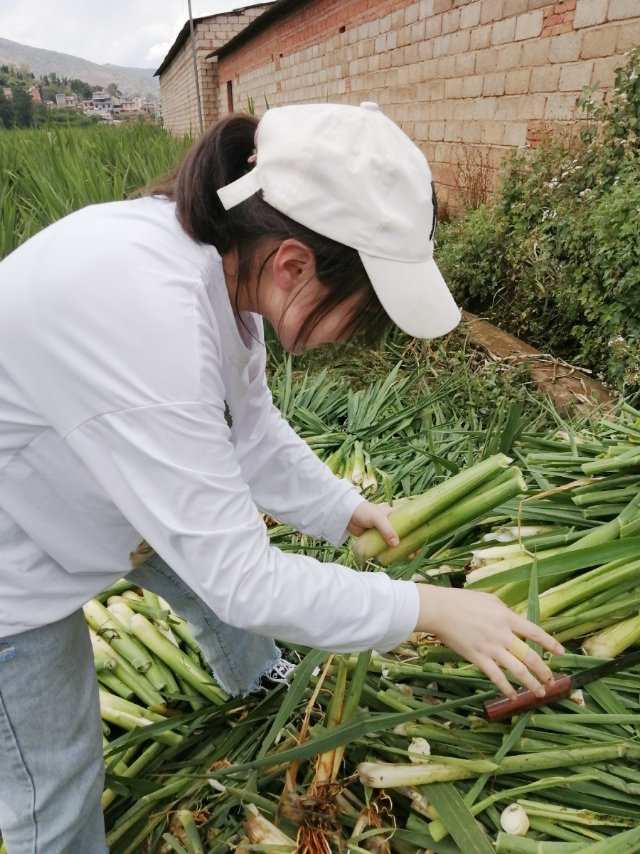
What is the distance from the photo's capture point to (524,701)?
1191mm

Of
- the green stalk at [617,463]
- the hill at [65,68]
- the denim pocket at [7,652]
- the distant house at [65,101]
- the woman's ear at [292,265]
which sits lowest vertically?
the denim pocket at [7,652]

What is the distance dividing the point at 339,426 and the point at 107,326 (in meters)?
2.10

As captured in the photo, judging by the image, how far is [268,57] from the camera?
1243 centimetres

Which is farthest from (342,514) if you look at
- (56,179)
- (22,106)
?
(22,106)

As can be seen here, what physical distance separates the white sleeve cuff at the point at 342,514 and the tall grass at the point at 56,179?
276 centimetres

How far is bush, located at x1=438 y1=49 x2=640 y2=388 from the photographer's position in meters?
3.23

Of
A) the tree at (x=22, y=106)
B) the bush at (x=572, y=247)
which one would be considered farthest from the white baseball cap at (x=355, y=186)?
the tree at (x=22, y=106)

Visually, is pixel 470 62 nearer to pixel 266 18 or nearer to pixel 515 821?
pixel 515 821

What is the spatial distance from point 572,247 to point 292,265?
306 cm

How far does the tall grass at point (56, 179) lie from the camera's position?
4281 mm

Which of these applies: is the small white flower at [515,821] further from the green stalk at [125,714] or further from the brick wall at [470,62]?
the brick wall at [470,62]

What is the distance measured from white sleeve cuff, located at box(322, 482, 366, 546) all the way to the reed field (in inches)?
2.9

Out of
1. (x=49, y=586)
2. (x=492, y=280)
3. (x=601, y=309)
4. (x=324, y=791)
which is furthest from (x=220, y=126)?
(x=492, y=280)

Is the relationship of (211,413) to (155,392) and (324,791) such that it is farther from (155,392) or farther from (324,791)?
(324,791)
